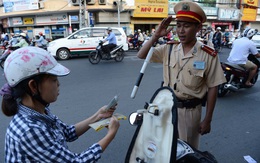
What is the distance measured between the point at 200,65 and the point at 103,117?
33.9 inches

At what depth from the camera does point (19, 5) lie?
63.5 feet

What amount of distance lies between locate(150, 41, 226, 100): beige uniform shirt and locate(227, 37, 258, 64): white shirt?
3.60 meters

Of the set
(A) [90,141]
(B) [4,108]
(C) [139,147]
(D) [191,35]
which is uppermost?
(D) [191,35]

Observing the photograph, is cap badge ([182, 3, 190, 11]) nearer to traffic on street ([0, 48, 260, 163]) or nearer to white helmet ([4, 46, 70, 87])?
white helmet ([4, 46, 70, 87])

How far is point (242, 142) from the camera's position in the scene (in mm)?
3162

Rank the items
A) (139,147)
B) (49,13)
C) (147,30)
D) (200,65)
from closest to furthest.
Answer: (139,147), (200,65), (49,13), (147,30)

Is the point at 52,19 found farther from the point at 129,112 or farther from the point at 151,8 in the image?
the point at 129,112

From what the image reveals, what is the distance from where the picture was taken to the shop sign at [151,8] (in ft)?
64.2

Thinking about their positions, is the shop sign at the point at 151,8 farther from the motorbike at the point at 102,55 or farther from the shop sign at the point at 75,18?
the motorbike at the point at 102,55

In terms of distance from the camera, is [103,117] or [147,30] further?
[147,30]

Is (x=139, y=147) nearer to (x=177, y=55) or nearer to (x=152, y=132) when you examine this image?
(x=152, y=132)

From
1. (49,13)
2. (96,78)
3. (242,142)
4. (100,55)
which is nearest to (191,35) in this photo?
(242,142)

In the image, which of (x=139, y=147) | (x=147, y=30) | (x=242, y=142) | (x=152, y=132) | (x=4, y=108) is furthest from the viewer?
(x=147, y=30)

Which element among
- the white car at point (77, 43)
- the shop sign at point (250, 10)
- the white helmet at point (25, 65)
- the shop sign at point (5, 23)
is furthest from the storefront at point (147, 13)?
the white helmet at point (25, 65)
